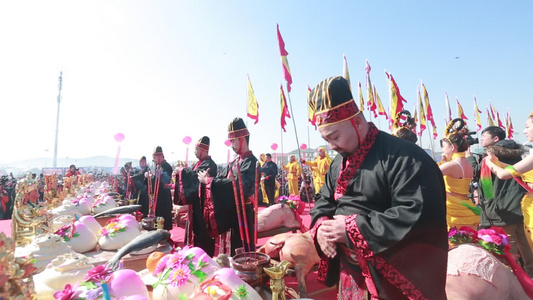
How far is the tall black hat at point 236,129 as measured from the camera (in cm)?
375

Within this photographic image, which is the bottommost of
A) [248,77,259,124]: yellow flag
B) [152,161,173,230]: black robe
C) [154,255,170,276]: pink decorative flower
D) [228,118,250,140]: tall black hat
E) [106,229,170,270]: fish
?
[152,161,173,230]: black robe

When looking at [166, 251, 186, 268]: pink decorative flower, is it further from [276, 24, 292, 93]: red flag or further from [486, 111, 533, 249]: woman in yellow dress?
[276, 24, 292, 93]: red flag

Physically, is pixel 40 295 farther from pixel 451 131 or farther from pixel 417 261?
pixel 451 131

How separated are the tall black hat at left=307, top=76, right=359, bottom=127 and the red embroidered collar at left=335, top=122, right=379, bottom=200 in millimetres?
160

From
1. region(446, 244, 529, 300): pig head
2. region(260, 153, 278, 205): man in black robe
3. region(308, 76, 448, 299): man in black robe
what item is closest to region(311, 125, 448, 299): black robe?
region(308, 76, 448, 299): man in black robe

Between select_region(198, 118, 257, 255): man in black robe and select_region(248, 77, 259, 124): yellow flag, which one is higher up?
select_region(248, 77, 259, 124): yellow flag

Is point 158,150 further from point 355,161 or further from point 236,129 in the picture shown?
point 355,161

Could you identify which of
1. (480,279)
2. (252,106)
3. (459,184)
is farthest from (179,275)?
(252,106)

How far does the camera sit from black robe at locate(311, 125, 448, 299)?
1.24 metres

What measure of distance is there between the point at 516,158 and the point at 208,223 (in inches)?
164

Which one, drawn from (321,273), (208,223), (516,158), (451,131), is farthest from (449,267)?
(516,158)

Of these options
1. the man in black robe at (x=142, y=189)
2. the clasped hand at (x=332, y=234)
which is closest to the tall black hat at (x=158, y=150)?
the man in black robe at (x=142, y=189)

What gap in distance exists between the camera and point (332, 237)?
1431mm

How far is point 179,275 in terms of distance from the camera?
140 cm
